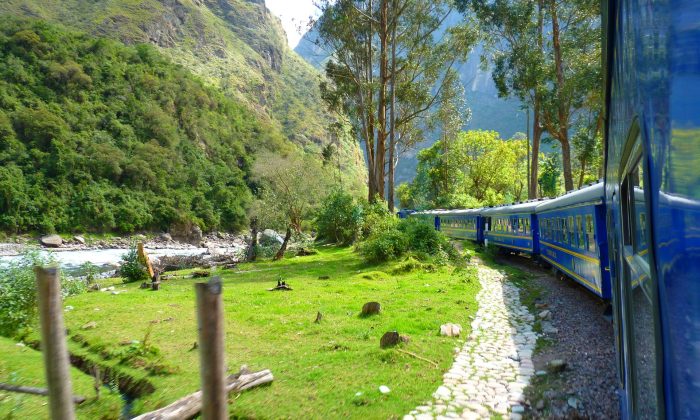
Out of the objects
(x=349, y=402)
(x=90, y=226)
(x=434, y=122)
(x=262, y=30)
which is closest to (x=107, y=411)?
(x=349, y=402)

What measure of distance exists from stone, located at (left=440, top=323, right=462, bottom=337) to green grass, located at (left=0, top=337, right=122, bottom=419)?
482 centimetres

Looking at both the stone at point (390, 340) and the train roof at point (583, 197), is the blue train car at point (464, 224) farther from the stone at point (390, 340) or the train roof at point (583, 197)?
the stone at point (390, 340)

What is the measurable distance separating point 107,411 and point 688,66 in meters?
5.86

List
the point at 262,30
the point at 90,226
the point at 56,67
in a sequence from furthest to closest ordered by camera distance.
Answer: the point at 262,30 → the point at 56,67 → the point at 90,226

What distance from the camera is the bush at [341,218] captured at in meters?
25.1

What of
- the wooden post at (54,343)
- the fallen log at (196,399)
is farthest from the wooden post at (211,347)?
the fallen log at (196,399)

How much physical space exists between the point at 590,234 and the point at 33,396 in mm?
9058

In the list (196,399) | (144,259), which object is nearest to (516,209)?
(144,259)

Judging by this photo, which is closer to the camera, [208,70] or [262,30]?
[208,70]

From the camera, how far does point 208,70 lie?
10712 cm

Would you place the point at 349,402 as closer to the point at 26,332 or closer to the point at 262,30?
the point at 26,332

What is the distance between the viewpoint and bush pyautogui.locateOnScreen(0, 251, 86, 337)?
24.7 feet

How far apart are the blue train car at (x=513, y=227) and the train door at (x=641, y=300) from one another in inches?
547

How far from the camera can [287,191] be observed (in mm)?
32531
